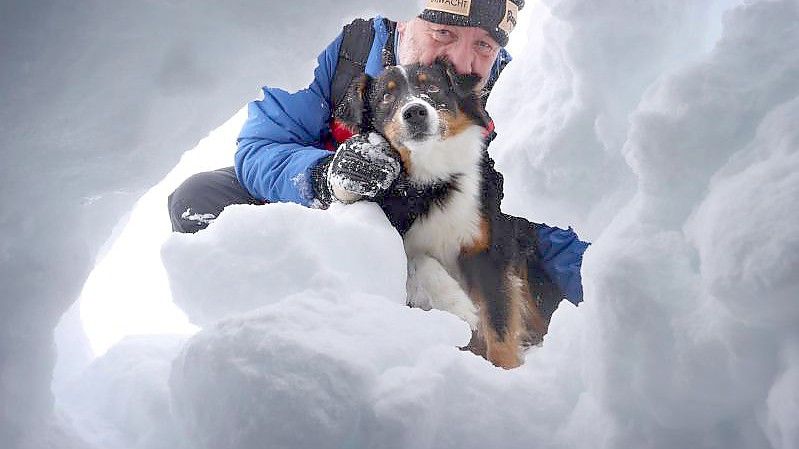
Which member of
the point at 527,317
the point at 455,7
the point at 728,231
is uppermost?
the point at 455,7

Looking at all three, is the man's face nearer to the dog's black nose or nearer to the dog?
the dog

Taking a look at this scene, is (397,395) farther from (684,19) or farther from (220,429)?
(684,19)

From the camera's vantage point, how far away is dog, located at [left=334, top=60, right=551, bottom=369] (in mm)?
2393

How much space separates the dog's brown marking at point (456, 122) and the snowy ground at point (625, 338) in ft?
4.36

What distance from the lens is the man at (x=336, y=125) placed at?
2.31 meters

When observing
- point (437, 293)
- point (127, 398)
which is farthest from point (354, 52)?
point (127, 398)

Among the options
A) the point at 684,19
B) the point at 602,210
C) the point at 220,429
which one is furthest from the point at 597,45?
the point at 220,429

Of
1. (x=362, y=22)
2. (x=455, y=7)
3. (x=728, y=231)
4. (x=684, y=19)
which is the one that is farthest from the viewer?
(x=362, y=22)

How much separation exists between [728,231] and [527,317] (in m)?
1.91

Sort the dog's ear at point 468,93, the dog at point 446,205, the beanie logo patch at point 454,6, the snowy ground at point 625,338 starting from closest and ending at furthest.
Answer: the snowy ground at point 625,338 < the beanie logo patch at point 454,6 < the dog at point 446,205 < the dog's ear at point 468,93

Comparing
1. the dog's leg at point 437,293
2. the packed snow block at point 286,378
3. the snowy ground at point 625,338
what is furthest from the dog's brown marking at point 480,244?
the packed snow block at point 286,378

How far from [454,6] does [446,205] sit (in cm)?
79

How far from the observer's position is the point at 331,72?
267 cm

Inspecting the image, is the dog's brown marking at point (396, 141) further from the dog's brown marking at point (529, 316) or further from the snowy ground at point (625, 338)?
the snowy ground at point (625, 338)
